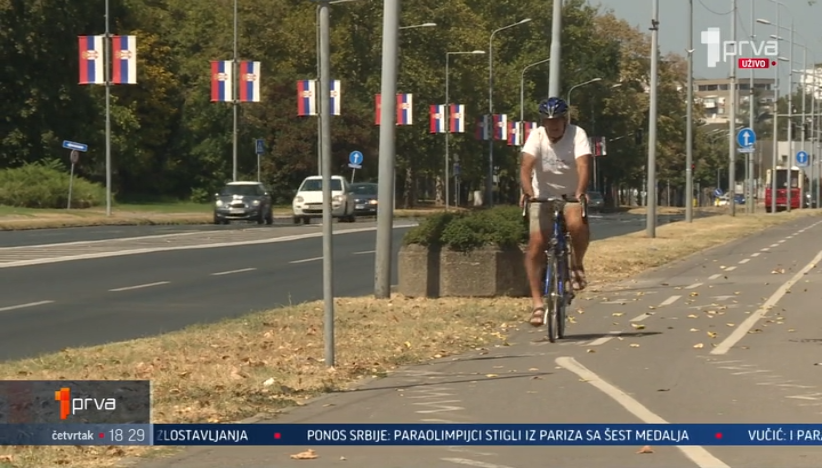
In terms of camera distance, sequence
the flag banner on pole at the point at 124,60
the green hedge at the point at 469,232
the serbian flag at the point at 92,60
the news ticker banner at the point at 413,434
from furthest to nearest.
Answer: the flag banner on pole at the point at 124,60 < the serbian flag at the point at 92,60 < the green hedge at the point at 469,232 < the news ticker banner at the point at 413,434

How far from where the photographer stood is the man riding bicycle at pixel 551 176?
13227mm

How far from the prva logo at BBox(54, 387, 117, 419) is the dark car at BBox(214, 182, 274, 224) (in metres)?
44.1

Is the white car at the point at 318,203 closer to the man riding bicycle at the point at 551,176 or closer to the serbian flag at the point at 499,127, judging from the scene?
the serbian flag at the point at 499,127

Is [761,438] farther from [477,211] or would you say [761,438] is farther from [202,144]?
[202,144]

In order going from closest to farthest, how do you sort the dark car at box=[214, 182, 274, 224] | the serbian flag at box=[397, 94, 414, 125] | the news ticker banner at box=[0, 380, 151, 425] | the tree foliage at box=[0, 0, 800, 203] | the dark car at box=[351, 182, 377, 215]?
the news ticker banner at box=[0, 380, 151, 425] < the dark car at box=[214, 182, 274, 224] < the serbian flag at box=[397, 94, 414, 125] < the dark car at box=[351, 182, 377, 215] < the tree foliage at box=[0, 0, 800, 203]

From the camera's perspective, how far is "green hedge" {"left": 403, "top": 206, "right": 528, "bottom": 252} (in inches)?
700

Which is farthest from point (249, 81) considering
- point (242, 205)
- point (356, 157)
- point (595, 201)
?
point (595, 201)

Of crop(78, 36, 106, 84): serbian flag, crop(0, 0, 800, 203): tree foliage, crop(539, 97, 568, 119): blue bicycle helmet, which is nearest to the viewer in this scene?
crop(539, 97, 568, 119): blue bicycle helmet

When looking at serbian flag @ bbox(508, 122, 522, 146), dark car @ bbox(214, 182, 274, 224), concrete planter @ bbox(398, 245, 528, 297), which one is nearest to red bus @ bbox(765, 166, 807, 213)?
serbian flag @ bbox(508, 122, 522, 146)

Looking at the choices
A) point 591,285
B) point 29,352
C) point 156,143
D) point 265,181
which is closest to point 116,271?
point 591,285

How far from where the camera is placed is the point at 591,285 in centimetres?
2162

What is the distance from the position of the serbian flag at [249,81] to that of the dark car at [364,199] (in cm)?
1393

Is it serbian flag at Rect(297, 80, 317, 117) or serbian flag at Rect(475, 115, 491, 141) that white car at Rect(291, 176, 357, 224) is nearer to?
serbian flag at Rect(297, 80, 317, 117)

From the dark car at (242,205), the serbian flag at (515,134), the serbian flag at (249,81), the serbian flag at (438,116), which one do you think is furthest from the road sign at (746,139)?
the serbian flag at (249,81)
